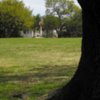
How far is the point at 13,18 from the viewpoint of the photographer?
90.9 metres

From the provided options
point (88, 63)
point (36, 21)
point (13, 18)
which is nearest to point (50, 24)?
point (36, 21)

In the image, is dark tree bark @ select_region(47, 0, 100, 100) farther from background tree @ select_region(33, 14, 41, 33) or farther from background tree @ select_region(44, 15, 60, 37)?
background tree @ select_region(33, 14, 41, 33)

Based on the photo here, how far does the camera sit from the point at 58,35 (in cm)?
10606

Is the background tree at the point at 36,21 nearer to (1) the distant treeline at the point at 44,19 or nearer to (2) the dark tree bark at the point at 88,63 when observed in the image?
(1) the distant treeline at the point at 44,19

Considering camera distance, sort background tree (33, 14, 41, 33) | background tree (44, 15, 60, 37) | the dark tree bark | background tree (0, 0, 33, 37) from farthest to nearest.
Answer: background tree (44, 15, 60, 37) → background tree (33, 14, 41, 33) → background tree (0, 0, 33, 37) → the dark tree bark

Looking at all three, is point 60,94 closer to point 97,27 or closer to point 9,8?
→ point 97,27

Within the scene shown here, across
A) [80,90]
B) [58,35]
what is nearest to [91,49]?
[80,90]

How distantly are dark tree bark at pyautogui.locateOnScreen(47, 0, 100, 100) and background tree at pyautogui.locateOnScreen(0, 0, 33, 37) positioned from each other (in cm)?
8054

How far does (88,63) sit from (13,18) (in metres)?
84.3

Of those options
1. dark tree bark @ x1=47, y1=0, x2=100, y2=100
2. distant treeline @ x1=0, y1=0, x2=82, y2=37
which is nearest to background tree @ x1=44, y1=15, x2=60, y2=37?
distant treeline @ x1=0, y1=0, x2=82, y2=37

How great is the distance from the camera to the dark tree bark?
6.75 meters

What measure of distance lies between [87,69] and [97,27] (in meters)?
0.77

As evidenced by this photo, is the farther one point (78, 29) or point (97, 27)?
point (78, 29)

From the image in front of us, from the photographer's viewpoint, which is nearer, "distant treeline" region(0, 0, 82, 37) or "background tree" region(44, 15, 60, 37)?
"distant treeline" region(0, 0, 82, 37)
